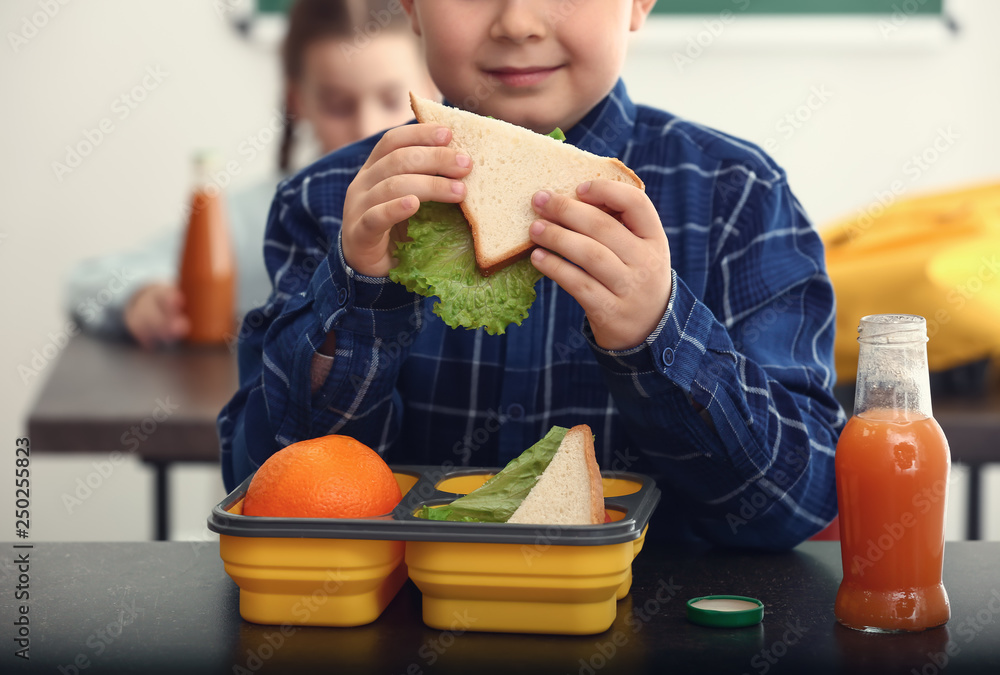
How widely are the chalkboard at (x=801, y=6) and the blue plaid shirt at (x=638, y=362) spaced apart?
7.70ft

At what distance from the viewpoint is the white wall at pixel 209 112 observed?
3361 mm

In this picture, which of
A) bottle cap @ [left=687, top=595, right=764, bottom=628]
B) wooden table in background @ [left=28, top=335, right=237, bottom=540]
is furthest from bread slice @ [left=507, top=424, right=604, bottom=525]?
wooden table in background @ [left=28, top=335, right=237, bottom=540]

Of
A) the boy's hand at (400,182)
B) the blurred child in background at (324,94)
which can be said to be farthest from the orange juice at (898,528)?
the blurred child in background at (324,94)

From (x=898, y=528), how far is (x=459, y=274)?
424 millimetres

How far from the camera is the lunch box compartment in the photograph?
28.8 inches

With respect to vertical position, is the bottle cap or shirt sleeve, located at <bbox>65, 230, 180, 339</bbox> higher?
shirt sleeve, located at <bbox>65, 230, 180, 339</bbox>

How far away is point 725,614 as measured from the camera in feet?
2.52

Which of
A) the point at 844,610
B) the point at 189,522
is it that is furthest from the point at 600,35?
the point at 189,522

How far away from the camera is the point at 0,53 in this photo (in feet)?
10.8

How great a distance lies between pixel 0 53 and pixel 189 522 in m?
1.71

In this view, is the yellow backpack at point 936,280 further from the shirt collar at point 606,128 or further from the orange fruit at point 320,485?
the orange fruit at point 320,485

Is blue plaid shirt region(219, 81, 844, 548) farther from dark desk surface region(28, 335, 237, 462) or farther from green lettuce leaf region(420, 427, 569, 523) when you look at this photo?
dark desk surface region(28, 335, 237, 462)

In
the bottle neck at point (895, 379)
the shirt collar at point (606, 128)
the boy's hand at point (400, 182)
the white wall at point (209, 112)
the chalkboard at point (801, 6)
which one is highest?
the chalkboard at point (801, 6)

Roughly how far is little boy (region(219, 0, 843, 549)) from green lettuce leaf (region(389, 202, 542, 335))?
0.04 meters
